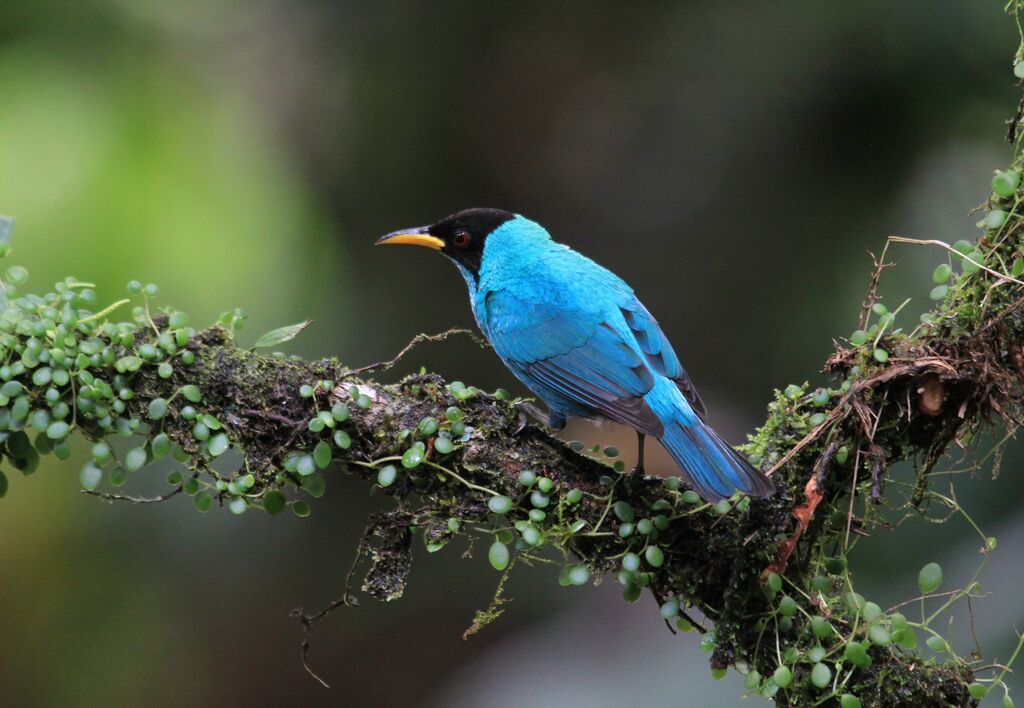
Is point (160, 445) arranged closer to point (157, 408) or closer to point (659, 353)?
point (157, 408)

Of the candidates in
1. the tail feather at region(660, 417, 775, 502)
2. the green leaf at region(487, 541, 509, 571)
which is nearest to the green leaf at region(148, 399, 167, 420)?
the green leaf at region(487, 541, 509, 571)

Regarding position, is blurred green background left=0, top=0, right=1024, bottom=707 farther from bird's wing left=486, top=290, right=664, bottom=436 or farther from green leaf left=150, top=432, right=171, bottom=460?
green leaf left=150, top=432, right=171, bottom=460

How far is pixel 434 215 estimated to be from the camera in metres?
6.00

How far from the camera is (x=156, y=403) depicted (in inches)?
96.2

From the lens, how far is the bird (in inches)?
112

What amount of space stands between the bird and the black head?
0.05 metres

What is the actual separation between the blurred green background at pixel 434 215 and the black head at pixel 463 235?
54 centimetres

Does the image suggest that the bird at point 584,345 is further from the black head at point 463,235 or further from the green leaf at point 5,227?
the green leaf at point 5,227

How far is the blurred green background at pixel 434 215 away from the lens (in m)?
3.81

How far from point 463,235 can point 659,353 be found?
1.09 m

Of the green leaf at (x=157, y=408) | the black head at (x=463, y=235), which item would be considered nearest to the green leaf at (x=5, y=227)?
the green leaf at (x=157, y=408)

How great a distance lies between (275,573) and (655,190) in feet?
9.95

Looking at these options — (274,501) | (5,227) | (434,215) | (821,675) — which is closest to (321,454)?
(274,501)


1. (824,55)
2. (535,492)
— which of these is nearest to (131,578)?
(535,492)
